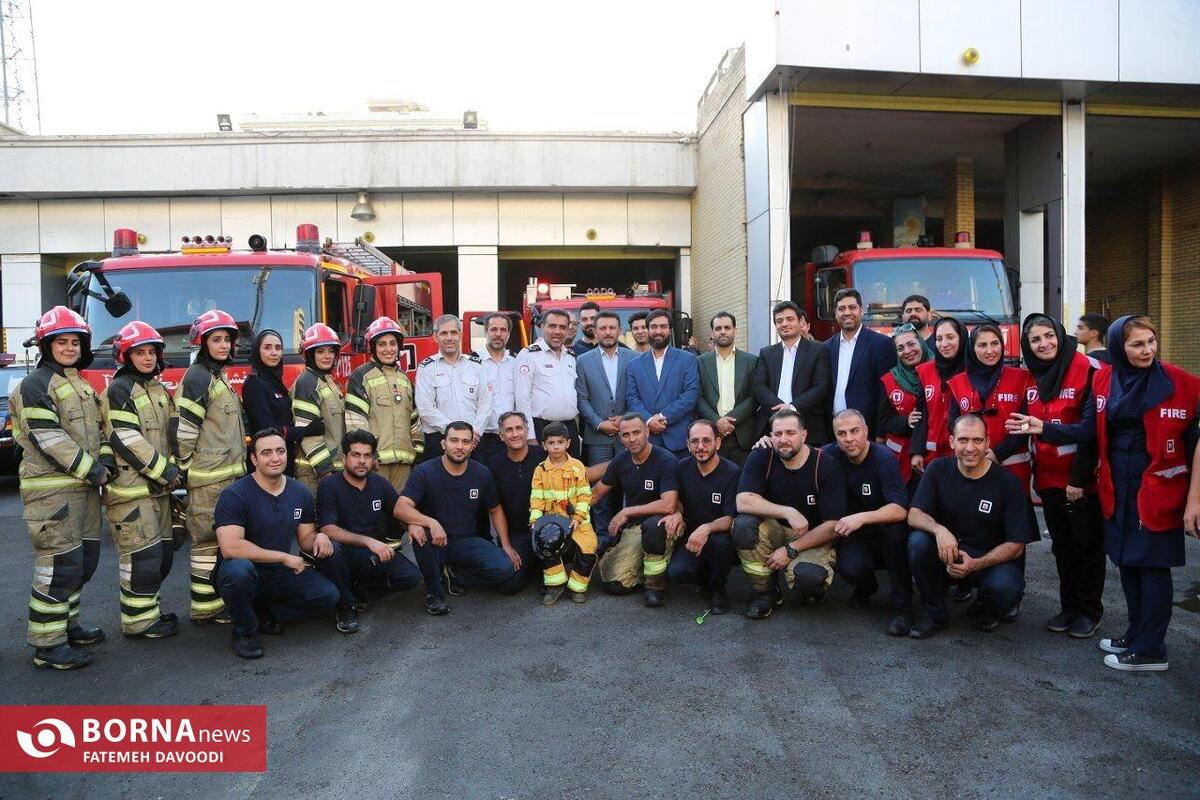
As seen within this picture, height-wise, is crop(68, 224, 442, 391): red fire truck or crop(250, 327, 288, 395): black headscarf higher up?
crop(68, 224, 442, 391): red fire truck

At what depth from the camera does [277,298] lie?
6883 mm

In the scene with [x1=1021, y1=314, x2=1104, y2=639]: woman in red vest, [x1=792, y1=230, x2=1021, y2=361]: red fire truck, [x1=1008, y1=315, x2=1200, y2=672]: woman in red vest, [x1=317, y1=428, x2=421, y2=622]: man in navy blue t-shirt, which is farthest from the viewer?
[x1=792, y1=230, x2=1021, y2=361]: red fire truck

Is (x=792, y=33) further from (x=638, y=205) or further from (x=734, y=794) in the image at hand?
(x=734, y=794)

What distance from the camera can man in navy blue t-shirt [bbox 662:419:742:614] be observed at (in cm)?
496

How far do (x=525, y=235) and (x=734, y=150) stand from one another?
550cm

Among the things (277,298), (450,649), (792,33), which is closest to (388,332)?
(277,298)

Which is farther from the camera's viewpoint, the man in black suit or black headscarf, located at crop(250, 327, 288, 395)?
A: the man in black suit

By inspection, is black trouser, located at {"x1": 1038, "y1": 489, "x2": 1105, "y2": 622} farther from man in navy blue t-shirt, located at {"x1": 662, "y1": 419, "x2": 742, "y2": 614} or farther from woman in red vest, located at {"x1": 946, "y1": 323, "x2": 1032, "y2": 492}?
man in navy blue t-shirt, located at {"x1": 662, "y1": 419, "x2": 742, "y2": 614}

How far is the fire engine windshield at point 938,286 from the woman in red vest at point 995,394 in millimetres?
4461

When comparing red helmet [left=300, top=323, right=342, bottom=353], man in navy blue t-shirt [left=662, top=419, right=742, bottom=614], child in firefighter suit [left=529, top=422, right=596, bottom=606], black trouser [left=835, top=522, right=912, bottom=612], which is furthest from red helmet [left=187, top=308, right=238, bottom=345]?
black trouser [left=835, top=522, right=912, bottom=612]

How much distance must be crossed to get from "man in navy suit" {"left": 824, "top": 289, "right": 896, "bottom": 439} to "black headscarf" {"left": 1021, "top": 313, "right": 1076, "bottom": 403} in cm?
129

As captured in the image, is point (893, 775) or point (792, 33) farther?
point (792, 33)

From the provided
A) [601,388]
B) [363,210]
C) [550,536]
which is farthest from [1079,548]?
[363,210]

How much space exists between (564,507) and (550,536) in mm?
316
